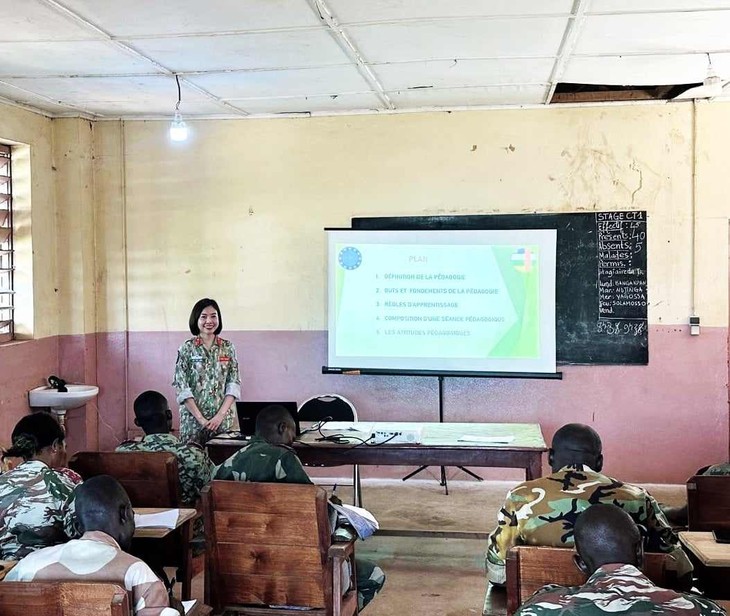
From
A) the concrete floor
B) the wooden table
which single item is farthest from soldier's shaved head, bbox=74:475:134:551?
the concrete floor

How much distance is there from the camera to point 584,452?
3125 mm

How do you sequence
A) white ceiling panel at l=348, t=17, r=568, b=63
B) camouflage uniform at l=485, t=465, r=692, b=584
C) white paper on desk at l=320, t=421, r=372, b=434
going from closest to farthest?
camouflage uniform at l=485, t=465, r=692, b=584 → white ceiling panel at l=348, t=17, r=568, b=63 → white paper on desk at l=320, t=421, r=372, b=434

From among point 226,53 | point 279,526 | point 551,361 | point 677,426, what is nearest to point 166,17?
point 226,53

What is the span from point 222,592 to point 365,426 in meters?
1.97

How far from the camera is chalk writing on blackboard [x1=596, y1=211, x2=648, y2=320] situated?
6.03 m

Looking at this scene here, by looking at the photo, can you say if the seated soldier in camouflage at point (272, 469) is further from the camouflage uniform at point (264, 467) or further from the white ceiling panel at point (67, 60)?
the white ceiling panel at point (67, 60)

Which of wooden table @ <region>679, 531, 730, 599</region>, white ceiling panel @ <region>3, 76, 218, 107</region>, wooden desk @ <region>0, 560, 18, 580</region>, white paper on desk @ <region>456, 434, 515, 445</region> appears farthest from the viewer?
white ceiling panel @ <region>3, 76, 218, 107</region>

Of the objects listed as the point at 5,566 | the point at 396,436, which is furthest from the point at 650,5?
the point at 5,566

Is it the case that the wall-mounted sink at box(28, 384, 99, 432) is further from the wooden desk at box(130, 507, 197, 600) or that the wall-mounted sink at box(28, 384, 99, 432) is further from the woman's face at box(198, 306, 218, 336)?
the wooden desk at box(130, 507, 197, 600)

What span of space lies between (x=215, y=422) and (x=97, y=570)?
2.82m

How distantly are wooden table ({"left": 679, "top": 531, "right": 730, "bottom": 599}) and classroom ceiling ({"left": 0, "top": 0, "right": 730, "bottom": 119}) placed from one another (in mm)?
2326

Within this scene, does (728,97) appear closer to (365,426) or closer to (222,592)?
(365,426)

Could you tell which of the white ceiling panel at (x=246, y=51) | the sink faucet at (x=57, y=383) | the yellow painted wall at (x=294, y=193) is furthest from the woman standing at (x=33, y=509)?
the yellow painted wall at (x=294, y=193)

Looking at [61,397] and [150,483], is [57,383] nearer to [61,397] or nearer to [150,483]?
[61,397]
